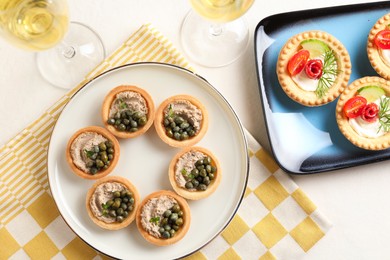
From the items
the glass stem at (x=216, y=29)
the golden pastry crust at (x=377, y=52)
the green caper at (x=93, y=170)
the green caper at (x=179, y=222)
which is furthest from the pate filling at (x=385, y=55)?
the green caper at (x=93, y=170)

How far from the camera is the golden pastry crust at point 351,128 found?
2316mm

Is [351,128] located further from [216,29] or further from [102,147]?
[102,147]

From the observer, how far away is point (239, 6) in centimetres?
200

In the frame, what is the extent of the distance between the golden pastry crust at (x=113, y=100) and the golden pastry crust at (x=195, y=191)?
20cm

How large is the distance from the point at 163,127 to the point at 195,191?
1.09ft

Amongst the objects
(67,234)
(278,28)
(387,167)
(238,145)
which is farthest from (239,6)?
(67,234)

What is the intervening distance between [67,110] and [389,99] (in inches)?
61.2

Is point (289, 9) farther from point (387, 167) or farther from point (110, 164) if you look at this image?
point (110, 164)

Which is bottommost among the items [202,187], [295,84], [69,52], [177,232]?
[177,232]

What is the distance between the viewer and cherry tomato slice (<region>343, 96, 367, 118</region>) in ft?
7.59

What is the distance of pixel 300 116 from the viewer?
7.81 feet

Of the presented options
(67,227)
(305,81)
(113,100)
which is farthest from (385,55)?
(67,227)

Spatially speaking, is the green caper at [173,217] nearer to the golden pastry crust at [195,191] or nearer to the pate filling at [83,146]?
the golden pastry crust at [195,191]

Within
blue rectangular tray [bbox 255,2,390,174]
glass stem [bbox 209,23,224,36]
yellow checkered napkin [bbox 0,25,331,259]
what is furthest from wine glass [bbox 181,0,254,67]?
yellow checkered napkin [bbox 0,25,331,259]
